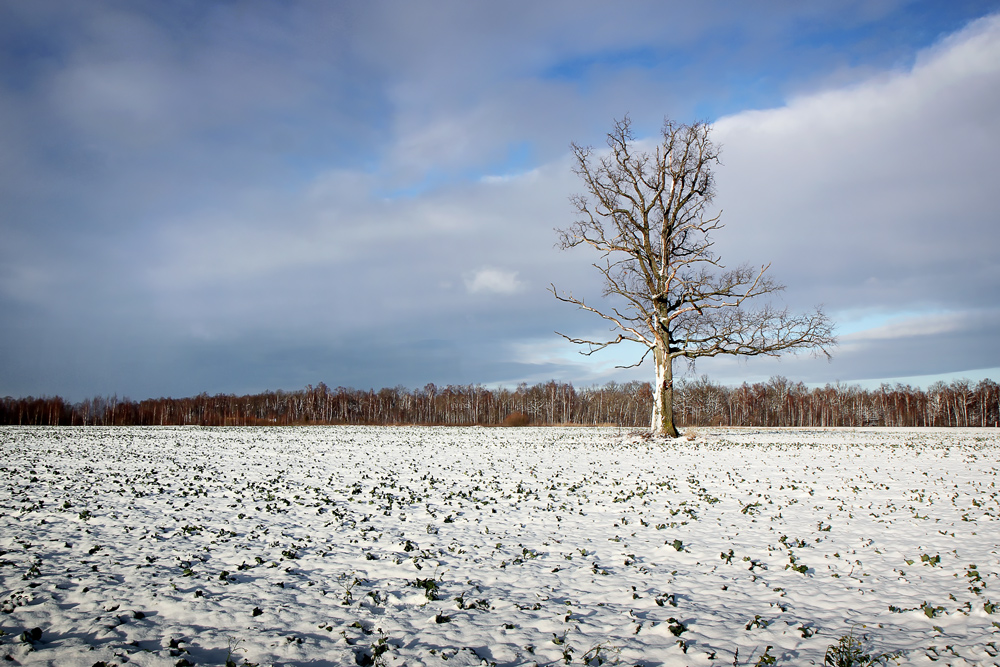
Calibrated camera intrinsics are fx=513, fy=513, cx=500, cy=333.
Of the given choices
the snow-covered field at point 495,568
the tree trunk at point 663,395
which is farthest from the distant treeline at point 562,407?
the snow-covered field at point 495,568

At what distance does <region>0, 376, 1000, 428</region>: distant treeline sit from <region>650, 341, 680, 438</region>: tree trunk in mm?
64430

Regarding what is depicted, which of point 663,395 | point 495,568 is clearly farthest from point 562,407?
point 495,568

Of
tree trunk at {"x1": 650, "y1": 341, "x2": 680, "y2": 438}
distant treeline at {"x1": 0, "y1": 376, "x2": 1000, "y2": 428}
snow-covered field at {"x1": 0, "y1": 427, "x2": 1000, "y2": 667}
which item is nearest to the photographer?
snow-covered field at {"x1": 0, "y1": 427, "x2": 1000, "y2": 667}

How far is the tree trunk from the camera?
29672 millimetres

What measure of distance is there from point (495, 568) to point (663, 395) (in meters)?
23.8

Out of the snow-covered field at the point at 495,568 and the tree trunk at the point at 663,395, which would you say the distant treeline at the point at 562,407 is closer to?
the tree trunk at the point at 663,395

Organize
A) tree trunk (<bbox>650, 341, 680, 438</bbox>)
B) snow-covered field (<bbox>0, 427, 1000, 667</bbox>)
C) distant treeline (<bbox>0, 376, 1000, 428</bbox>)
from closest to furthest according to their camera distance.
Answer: snow-covered field (<bbox>0, 427, 1000, 667</bbox>)
tree trunk (<bbox>650, 341, 680, 438</bbox>)
distant treeline (<bbox>0, 376, 1000, 428</bbox>)

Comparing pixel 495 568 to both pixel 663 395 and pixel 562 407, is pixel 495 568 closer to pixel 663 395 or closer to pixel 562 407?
pixel 663 395

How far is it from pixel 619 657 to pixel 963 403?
12555 cm

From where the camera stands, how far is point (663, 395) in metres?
30.0

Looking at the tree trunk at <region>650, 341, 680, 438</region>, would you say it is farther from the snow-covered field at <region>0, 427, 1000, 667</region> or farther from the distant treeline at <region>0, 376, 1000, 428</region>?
the distant treeline at <region>0, 376, 1000, 428</region>

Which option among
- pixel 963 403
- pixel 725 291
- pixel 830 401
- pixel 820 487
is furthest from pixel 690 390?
pixel 820 487

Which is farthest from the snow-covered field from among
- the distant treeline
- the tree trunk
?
the distant treeline

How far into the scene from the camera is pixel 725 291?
96.9 ft
